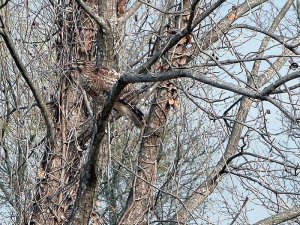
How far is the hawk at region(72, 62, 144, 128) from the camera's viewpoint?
6.07 meters

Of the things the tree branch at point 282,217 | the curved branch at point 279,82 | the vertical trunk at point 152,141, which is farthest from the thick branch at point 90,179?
the tree branch at point 282,217

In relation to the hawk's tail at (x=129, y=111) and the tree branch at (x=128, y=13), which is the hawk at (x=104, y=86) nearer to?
the hawk's tail at (x=129, y=111)

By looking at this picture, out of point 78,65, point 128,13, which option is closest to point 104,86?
point 78,65

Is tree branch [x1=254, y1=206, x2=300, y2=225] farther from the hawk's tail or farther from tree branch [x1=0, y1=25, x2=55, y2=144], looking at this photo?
tree branch [x1=0, y1=25, x2=55, y2=144]

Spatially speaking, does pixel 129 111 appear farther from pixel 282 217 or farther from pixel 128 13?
pixel 282 217

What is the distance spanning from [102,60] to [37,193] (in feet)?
8.50

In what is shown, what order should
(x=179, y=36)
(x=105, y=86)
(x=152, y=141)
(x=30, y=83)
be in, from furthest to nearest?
(x=152, y=141) → (x=30, y=83) → (x=105, y=86) → (x=179, y=36)

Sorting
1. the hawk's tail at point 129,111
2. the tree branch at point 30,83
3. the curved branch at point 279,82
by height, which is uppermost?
the tree branch at point 30,83

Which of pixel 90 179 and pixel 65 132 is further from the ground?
pixel 65 132

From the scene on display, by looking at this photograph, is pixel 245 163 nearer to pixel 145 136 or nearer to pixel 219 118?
pixel 145 136

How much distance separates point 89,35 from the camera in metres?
8.22

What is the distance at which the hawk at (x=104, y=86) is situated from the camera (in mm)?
6066

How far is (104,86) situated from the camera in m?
6.41

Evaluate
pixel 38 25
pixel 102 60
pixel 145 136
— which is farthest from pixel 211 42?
pixel 38 25
